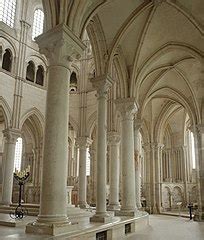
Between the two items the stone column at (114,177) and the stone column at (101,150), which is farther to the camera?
the stone column at (114,177)

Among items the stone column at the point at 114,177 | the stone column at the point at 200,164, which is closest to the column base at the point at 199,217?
the stone column at the point at 200,164

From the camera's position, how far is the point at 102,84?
12.3 metres

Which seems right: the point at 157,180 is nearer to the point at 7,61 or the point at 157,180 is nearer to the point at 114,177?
the point at 114,177

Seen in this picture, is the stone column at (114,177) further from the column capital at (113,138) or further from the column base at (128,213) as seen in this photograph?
the column base at (128,213)

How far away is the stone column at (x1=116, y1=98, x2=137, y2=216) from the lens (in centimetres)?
1289

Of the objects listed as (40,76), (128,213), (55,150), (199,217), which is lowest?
(199,217)

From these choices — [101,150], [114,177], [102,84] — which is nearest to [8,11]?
[102,84]

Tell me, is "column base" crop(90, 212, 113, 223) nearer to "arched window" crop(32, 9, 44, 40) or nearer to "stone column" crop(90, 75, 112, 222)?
"stone column" crop(90, 75, 112, 222)

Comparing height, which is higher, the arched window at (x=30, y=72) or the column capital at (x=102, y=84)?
the arched window at (x=30, y=72)

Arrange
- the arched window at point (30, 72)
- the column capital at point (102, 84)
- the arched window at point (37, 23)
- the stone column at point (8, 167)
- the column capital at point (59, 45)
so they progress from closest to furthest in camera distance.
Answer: the column capital at point (59, 45) → the column capital at point (102, 84) → the stone column at point (8, 167) → the arched window at point (30, 72) → the arched window at point (37, 23)

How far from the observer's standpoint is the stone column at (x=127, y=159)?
12.9 m

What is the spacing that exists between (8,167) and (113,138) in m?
7.62

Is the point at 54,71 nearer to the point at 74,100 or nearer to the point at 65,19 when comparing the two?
the point at 65,19

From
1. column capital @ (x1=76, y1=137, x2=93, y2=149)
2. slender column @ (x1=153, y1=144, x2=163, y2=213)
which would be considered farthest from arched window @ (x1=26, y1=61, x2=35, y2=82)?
slender column @ (x1=153, y1=144, x2=163, y2=213)
